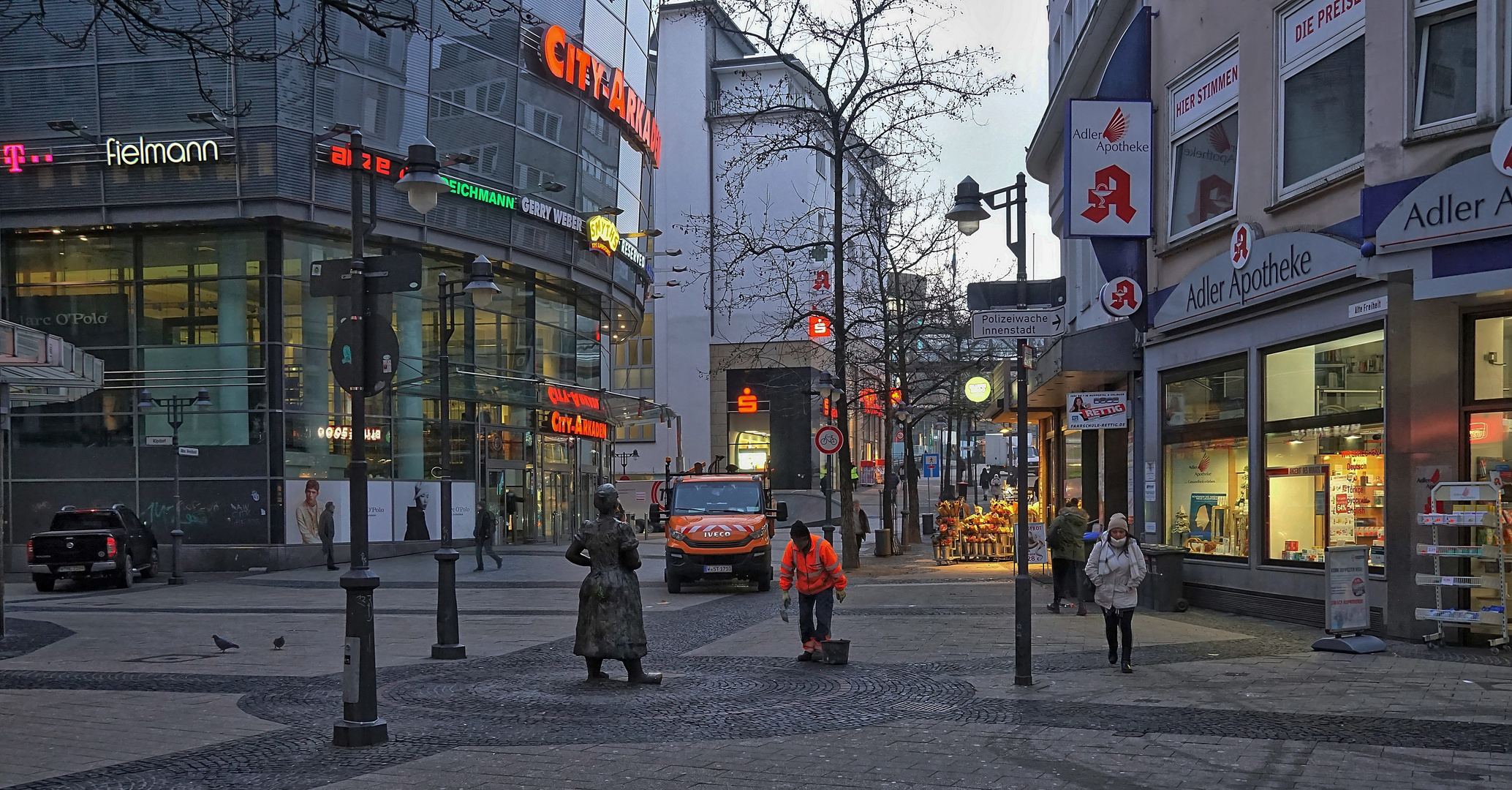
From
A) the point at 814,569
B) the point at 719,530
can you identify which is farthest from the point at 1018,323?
the point at 719,530

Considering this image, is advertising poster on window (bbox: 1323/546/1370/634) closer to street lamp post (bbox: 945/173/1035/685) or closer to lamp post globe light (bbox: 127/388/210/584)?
street lamp post (bbox: 945/173/1035/685)

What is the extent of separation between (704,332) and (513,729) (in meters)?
65.8

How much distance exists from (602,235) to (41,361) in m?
25.9

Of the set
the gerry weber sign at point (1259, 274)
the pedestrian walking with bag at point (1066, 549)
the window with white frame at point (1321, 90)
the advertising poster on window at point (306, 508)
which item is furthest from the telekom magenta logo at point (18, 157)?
the window with white frame at point (1321, 90)

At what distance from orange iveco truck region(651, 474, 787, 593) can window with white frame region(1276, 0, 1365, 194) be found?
36.5 feet

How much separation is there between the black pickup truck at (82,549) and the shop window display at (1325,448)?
22.1 meters

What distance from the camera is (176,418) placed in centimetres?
3303

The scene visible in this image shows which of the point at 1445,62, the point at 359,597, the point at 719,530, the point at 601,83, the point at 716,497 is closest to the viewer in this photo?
the point at 359,597

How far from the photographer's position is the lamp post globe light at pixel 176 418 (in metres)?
28.8

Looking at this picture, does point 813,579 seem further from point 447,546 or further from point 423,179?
point 423,179

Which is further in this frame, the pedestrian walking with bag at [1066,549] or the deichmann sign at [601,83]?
the deichmann sign at [601,83]

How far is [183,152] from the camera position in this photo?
3203 cm

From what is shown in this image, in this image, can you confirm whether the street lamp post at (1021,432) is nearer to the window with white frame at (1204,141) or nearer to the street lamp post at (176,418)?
the window with white frame at (1204,141)

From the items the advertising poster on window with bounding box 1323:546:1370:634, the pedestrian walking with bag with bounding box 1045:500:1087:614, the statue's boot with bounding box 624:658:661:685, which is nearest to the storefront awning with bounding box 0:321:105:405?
the statue's boot with bounding box 624:658:661:685
